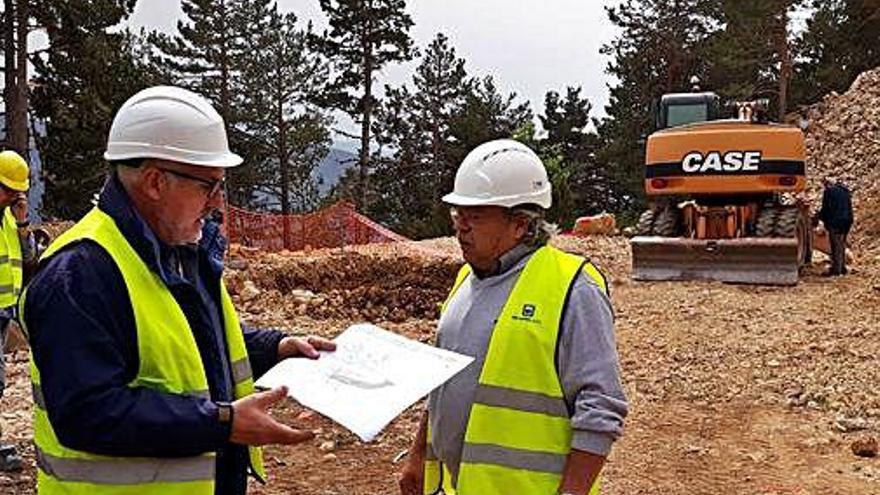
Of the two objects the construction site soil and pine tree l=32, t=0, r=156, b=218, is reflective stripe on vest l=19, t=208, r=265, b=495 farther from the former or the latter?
pine tree l=32, t=0, r=156, b=218

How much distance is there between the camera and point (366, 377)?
2428 mm

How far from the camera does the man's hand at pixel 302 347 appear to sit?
2600 mm

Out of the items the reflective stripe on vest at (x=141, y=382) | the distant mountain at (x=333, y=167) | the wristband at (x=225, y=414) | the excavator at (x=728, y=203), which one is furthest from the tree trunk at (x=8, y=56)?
the wristband at (x=225, y=414)

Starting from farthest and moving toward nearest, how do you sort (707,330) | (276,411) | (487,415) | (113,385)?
(707,330), (276,411), (487,415), (113,385)

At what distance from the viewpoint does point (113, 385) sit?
1.91 meters

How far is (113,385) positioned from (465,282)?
48.1 inches

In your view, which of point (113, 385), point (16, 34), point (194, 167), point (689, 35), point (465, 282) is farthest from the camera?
point (689, 35)

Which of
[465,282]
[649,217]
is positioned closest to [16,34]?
[649,217]

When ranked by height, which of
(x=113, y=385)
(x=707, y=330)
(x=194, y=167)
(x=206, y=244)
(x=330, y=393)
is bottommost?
(x=707, y=330)

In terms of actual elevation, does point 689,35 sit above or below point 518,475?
above

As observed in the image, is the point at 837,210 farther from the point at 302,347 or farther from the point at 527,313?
the point at 302,347

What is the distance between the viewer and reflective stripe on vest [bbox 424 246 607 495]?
2.50 meters

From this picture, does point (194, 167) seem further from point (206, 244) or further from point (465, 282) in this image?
point (465, 282)

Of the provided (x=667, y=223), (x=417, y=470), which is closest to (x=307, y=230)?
(x=667, y=223)
